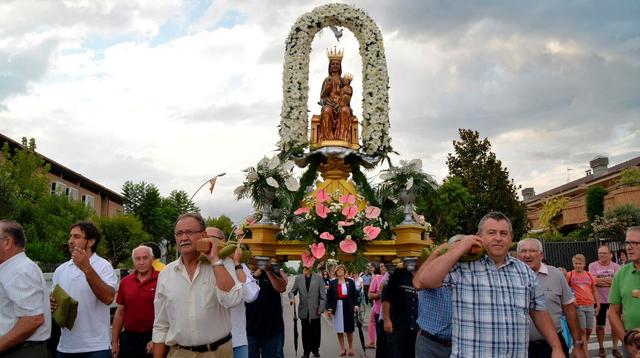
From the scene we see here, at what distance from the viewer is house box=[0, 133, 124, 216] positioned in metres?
43.6

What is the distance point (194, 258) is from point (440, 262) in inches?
69.9

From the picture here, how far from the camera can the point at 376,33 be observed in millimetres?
9664

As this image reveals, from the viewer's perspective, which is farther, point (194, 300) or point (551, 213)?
point (551, 213)

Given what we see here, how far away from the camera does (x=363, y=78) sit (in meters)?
9.56

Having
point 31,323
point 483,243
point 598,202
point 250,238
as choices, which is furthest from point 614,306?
point 598,202

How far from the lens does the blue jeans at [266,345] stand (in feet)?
23.7

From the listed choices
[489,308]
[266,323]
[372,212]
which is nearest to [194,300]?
[489,308]

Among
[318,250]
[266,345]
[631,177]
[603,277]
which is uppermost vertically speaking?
[631,177]

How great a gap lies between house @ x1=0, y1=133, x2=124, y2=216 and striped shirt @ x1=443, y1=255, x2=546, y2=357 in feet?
128

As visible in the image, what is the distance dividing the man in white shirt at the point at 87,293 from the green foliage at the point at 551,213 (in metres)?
41.7

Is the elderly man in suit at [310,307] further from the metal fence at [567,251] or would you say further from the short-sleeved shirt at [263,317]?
the metal fence at [567,251]

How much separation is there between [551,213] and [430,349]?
41762mm

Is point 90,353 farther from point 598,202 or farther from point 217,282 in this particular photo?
point 598,202

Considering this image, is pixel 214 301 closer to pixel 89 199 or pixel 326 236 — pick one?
pixel 326 236
